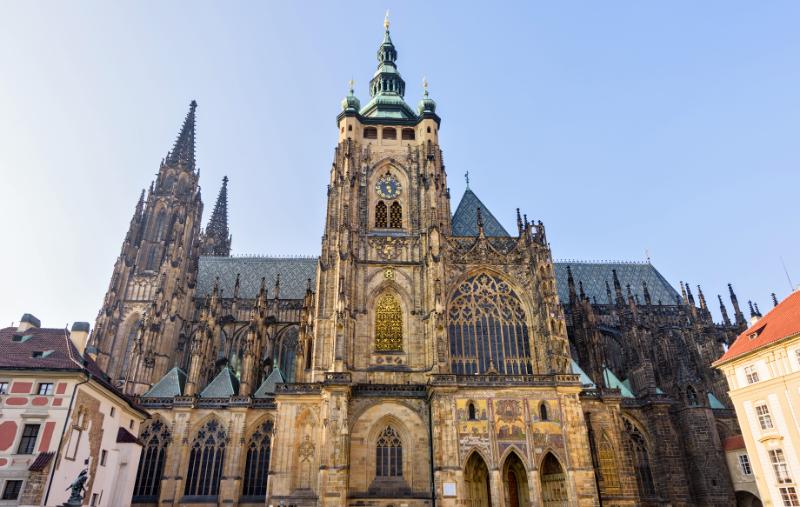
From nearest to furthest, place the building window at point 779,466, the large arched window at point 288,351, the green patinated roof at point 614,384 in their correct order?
1. the building window at point 779,466
2. the green patinated roof at point 614,384
3. the large arched window at point 288,351

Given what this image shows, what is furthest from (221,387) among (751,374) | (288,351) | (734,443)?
(734,443)

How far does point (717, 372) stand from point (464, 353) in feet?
85.7

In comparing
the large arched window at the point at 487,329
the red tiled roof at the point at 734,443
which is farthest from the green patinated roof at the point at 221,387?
the red tiled roof at the point at 734,443

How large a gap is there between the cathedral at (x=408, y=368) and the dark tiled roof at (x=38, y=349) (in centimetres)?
1102

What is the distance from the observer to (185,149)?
59.8 metres

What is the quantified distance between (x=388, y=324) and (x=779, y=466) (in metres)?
24.1

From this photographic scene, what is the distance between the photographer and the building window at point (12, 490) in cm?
2386

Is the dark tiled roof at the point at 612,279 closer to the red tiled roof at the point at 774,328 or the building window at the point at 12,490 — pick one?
the red tiled roof at the point at 774,328

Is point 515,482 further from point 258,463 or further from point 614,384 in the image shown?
point 258,463

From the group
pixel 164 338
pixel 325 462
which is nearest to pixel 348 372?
pixel 325 462

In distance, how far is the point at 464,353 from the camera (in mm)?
35938

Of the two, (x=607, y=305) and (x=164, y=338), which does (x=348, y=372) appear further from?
(x=607, y=305)

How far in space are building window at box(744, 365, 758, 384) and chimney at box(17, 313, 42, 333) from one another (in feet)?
139

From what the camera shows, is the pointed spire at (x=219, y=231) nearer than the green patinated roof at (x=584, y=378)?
No
